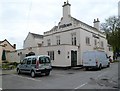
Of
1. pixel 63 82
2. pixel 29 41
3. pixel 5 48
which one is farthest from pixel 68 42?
pixel 5 48

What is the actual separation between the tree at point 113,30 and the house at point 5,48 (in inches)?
1062

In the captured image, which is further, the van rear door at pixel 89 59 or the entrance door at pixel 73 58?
the entrance door at pixel 73 58

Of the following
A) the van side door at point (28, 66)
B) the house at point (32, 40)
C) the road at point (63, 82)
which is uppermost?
the house at point (32, 40)

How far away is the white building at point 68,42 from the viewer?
26.5 meters

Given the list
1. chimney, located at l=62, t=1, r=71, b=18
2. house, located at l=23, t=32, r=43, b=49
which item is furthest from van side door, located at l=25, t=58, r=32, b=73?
house, located at l=23, t=32, r=43, b=49

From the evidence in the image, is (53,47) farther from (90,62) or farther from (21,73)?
(21,73)

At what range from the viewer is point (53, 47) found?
27859 millimetres

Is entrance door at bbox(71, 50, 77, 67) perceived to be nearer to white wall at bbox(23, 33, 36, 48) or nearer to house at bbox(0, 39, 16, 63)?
house at bbox(0, 39, 16, 63)

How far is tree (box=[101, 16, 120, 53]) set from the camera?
181ft

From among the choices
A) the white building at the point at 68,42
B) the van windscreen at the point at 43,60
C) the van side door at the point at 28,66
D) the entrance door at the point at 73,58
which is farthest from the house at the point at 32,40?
the van windscreen at the point at 43,60

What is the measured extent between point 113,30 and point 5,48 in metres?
30.9

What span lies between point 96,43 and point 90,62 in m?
11.1

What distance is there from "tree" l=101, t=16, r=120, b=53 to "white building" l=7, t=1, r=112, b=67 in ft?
70.8

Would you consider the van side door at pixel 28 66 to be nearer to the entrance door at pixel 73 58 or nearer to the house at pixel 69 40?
the house at pixel 69 40
